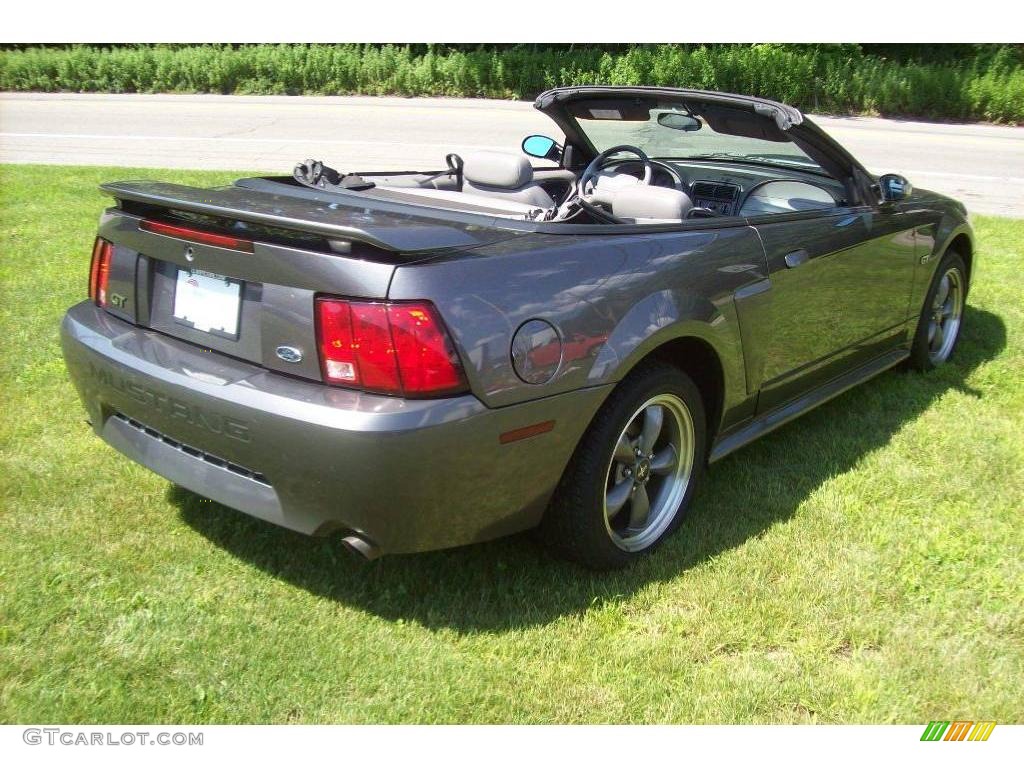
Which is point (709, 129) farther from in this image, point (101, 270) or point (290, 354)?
point (101, 270)

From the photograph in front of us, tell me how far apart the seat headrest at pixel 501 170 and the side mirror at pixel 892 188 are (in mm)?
1691

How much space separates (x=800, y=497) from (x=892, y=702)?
114 cm

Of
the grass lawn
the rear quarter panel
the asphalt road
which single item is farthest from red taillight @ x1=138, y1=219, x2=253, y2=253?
the asphalt road

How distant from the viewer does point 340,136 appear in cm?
1480

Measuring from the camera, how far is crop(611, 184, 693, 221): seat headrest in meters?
3.23

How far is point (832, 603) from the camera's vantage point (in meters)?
2.90

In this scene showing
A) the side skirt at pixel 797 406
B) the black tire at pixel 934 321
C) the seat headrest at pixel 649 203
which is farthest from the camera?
the black tire at pixel 934 321

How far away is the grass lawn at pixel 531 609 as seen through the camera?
245 cm

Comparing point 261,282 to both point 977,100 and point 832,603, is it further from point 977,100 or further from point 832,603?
point 977,100

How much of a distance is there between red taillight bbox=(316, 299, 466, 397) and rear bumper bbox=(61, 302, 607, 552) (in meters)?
0.04

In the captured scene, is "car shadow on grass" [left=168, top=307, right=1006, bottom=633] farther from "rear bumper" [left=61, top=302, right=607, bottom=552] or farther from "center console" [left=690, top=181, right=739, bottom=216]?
"center console" [left=690, top=181, right=739, bottom=216]

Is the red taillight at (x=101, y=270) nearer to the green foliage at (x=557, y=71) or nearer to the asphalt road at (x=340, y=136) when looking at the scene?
the asphalt road at (x=340, y=136)

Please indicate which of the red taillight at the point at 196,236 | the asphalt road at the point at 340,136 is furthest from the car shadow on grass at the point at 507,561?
the asphalt road at the point at 340,136
